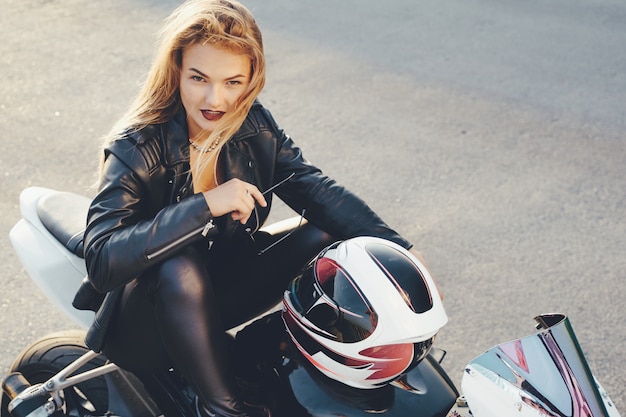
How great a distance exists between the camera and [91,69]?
5.48 meters

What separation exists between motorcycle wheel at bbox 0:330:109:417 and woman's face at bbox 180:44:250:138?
2.66 ft

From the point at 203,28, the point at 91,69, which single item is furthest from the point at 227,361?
the point at 91,69

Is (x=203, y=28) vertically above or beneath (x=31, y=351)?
above

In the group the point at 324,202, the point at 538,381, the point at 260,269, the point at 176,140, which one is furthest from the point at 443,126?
the point at 538,381

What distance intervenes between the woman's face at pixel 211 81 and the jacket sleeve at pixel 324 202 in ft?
0.96

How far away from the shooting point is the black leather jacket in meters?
1.99

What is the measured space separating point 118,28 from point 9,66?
90cm

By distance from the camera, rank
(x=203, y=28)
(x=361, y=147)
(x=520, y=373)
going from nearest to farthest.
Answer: (x=520, y=373) < (x=203, y=28) < (x=361, y=147)

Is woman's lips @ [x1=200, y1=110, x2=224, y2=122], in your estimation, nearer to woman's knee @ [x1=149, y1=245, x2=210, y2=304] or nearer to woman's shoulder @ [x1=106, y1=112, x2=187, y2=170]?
woman's shoulder @ [x1=106, y1=112, x2=187, y2=170]

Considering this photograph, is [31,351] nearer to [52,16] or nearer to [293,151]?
[293,151]

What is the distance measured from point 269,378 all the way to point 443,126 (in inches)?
122

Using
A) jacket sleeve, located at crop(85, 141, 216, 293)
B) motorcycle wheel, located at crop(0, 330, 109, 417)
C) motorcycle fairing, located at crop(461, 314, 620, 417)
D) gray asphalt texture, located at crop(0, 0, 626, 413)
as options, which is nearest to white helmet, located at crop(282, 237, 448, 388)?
motorcycle fairing, located at crop(461, 314, 620, 417)

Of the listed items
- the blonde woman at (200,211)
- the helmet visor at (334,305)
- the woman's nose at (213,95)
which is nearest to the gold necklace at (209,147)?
the blonde woman at (200,211)

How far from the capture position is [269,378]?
206 cm
